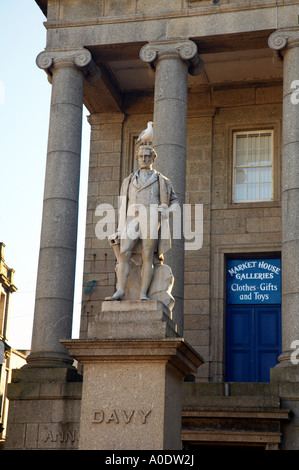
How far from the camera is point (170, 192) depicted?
1287 centimetres

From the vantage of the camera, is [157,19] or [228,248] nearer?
[157,19]

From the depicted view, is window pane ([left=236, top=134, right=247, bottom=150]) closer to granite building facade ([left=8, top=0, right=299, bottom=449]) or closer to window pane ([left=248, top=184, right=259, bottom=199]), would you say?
granite building facade ([left=8, top=0, right=299, bottom=449])

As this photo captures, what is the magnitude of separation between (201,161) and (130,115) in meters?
2.84

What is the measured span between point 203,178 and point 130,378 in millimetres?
13550

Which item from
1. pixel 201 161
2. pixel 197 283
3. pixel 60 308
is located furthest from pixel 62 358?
pixel 201 161

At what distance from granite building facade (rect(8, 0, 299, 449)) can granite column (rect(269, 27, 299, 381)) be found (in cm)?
3

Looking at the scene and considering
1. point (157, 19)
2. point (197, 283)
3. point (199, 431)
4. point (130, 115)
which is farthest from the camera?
A: point (130, 115)

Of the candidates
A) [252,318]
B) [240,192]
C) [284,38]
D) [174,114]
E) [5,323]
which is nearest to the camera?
[284,38]

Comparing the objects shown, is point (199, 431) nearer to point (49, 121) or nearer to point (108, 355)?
point (108, 355)

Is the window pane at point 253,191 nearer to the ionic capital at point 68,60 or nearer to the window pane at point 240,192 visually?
the window pane at point 240,192

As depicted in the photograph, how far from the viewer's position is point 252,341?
2266cm

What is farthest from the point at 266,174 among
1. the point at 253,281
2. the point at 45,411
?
the point at 45,411

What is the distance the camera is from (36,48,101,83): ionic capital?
859 inches
